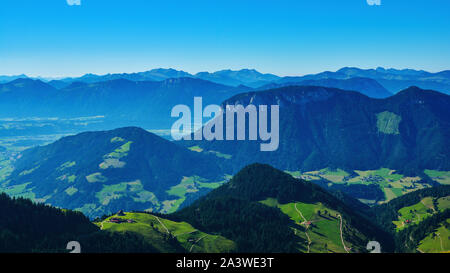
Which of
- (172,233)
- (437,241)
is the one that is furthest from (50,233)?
(437,241)

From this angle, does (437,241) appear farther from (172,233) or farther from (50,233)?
(50,233)

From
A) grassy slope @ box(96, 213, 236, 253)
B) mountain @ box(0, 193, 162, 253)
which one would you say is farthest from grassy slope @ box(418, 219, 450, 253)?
mountain @ box(0, 193, 162, 253)

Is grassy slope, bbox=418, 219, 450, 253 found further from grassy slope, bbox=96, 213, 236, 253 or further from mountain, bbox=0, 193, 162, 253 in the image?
mountain, bbox=0, 193, 162, 253
